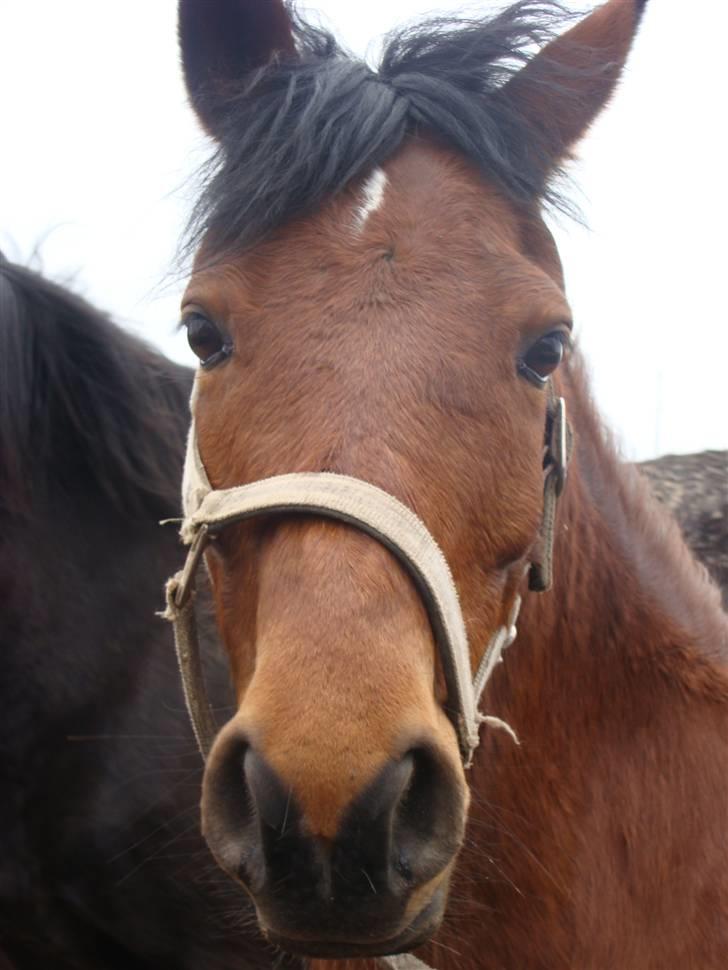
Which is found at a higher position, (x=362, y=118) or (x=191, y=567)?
(x=362, y=118)

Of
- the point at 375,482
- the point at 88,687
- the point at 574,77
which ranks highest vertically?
the point at 574,77

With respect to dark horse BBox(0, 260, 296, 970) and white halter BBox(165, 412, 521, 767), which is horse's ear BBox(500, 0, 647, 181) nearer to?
white halter BBox(165, 412, 521, 767)

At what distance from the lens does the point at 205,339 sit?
2.09 meters

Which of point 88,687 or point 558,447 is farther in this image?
point 88,687

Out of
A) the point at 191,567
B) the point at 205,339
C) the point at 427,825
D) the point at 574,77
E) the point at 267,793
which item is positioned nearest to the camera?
the point at 267,793

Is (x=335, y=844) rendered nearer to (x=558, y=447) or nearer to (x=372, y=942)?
(x=372, y=942)

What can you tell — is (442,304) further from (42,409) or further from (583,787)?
(42,409)

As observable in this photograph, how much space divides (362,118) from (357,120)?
0.05 feet

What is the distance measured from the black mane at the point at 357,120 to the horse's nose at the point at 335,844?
44.5 inches

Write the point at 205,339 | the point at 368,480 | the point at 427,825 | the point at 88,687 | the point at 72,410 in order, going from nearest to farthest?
the point at 427,825 → the point at 368,480 → the point at 205,339 → the point at 88,687 → the point at 72,410

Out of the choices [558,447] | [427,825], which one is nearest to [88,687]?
[558,447]

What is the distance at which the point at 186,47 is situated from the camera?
2357 millimetres

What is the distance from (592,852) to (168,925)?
5.08 ft

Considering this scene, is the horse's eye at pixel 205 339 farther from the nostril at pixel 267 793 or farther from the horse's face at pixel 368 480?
the nostril at pixel 267 793
